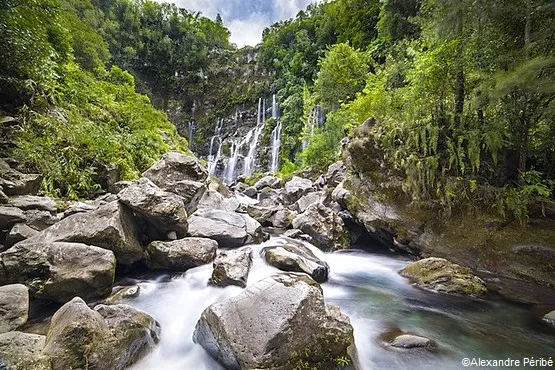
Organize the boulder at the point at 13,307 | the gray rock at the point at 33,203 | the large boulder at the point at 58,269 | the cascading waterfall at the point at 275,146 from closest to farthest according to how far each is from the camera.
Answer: the boulder at the point at 13,307 < the large boulder at the point at 58,269 < the gray rock at the point at 33,203 < the cascading waterfall at the point at 275,146

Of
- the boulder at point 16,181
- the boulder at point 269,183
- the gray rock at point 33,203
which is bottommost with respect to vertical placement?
the gray rock at point 33,203

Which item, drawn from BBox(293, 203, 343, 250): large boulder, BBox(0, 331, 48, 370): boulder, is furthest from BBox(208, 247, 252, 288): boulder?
BBox(293, 203, 343, 250): large boulder

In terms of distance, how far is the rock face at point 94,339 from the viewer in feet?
8.14

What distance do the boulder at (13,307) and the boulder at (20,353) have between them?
0.64m

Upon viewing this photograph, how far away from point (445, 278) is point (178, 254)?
543 cm

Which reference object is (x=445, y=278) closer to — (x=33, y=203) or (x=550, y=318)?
(x=550, y=318)

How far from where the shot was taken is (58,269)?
3.73 meters

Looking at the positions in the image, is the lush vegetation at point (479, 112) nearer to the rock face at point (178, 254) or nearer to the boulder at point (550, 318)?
the boulder at point (550, 318)

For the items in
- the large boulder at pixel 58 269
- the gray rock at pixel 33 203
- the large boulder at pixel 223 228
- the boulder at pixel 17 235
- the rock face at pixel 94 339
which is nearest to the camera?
the rock face at pixel 94 339

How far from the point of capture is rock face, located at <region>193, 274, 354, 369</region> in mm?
2646

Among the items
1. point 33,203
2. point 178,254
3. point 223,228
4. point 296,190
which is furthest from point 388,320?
point 296,190

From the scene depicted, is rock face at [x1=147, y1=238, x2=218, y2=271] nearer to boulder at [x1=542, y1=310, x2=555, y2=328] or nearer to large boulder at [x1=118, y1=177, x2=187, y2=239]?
large boulder at [x1=118, y1=177, x2=187, y2=239]

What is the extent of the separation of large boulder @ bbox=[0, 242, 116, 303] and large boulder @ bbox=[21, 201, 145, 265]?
0.39 metres

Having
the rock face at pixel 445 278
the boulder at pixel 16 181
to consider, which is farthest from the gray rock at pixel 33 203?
the rock face at pixel 445 278
